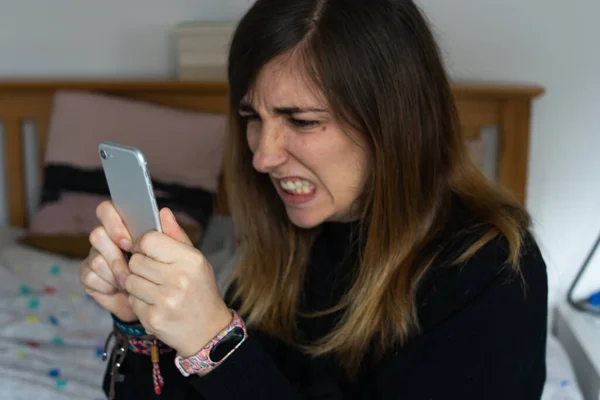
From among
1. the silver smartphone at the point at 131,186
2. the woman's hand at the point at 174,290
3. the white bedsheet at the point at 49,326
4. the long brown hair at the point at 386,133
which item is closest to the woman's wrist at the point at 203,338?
the woman's hand at the point at 174,290

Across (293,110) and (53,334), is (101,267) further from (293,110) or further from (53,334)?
(53,334)

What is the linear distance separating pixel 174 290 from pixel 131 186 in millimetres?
132

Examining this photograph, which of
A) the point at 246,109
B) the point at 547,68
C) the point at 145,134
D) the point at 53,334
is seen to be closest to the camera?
the point at 246,109

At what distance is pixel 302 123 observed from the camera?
0.92m

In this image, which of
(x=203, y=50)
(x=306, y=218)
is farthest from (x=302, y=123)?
(x=203, y=50)

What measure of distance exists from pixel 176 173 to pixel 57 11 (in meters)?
0.70

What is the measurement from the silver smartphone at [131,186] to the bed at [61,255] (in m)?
0.57

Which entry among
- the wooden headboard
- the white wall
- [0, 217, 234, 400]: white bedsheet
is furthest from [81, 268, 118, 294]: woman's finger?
the white wall

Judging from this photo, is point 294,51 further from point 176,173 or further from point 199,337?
point 176,173

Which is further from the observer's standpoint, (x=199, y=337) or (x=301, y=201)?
(x=301, y=201)

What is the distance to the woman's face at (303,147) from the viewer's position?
0.90m

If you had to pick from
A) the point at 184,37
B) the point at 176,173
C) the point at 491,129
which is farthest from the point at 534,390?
the point at 184,37

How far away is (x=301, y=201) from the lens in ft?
3.20

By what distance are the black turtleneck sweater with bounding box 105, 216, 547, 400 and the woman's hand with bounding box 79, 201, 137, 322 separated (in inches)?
6.5
